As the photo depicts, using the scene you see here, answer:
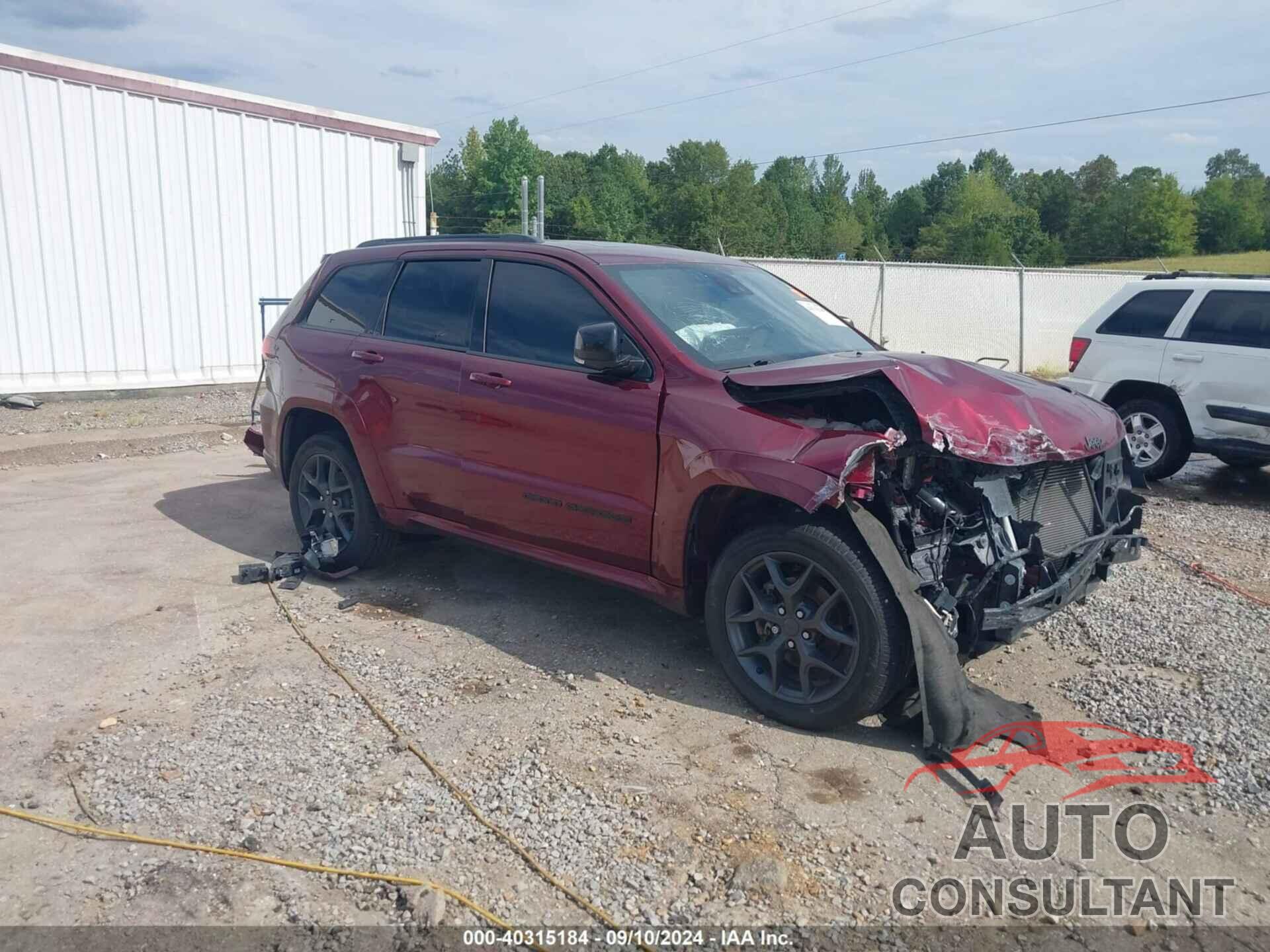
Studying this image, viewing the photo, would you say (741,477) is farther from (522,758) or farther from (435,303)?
(435,303)

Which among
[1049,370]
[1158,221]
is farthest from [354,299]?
[1158,221]

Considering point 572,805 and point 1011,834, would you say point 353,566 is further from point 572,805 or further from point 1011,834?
point 1011,834

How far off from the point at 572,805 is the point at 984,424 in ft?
6.98

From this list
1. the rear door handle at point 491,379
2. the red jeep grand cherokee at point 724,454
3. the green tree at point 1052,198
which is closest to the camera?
the red jeep grand cherokee at point 724,454

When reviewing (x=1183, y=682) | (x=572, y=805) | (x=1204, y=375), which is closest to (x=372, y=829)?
(x=572, y=805)

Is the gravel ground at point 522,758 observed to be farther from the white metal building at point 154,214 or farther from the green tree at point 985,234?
the green tree at point 985,234

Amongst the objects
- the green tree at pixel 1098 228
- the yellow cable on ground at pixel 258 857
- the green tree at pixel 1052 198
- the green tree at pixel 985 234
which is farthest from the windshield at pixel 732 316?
the green tree at pixel 1052 198

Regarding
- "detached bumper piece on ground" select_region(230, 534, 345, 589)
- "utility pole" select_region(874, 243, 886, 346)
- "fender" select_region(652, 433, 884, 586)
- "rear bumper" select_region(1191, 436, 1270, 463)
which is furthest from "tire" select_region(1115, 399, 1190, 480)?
"utility pole" select_region(874, 243, 886, 346)

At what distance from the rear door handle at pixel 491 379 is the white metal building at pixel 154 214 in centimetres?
982

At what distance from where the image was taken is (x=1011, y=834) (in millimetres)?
3314

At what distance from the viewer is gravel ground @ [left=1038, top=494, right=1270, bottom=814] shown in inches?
152

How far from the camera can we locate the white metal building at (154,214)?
469 inches

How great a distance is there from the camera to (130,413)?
12164 mm

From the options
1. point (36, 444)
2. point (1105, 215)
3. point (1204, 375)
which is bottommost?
point (36, 444)
